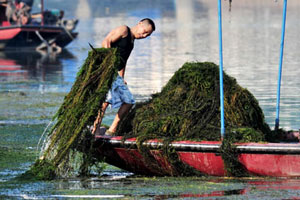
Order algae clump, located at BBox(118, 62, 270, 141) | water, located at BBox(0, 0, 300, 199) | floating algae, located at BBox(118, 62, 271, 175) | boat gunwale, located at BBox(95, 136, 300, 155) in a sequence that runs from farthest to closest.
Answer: algae clump, located at BBox(118, 62, 270, 141)
floating algae, located at BBox(118, 62, 271, 175)
boat gunwale, located at BBox(95, 136, 300, 155)
water, located at BBox(0, 0, 300, 199)

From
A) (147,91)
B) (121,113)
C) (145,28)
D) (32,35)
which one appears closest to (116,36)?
(145,28)

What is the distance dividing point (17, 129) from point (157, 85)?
7.32 metres

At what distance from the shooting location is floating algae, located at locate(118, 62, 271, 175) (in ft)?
29.2

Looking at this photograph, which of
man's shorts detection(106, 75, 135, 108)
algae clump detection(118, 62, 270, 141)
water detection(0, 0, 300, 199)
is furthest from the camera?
man's shorts detection(106, 75, 135, 108)

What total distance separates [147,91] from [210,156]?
960 centimetres

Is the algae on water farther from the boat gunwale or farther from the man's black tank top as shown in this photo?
the man's black tank top

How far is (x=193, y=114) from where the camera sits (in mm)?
9156

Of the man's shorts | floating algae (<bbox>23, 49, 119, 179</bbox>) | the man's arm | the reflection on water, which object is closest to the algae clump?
the man's shorts

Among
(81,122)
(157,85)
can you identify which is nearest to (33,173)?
(81,122)

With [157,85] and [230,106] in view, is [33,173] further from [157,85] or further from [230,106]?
[157,85]

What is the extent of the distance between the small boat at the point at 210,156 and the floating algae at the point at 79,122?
24cm

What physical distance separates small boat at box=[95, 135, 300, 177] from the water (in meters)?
0.11

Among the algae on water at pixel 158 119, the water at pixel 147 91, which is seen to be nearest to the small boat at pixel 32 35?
the water at pixel 147 91

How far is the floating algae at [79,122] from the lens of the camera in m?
8.96
